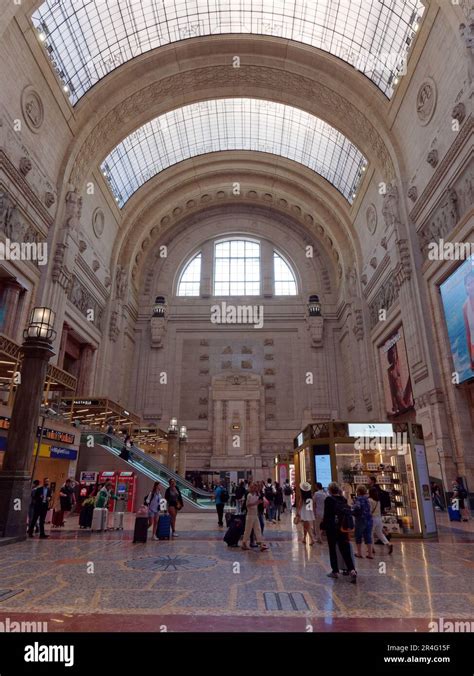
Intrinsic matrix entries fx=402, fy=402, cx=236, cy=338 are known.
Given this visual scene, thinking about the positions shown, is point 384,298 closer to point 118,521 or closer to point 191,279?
point 191,279

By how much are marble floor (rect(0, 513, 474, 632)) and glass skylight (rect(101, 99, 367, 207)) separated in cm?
2941

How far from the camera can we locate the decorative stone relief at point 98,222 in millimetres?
28688

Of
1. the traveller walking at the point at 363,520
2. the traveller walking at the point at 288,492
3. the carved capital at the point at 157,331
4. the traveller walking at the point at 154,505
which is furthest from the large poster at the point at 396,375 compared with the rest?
the carved capital at the point at 157,331

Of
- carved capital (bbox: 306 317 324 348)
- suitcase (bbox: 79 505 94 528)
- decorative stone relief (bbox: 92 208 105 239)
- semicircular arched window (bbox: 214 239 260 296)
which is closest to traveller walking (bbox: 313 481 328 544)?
suitcase (bbox: 79 505 94 528)

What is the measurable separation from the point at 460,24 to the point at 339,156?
16.6 meters

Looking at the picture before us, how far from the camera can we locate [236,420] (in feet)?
112

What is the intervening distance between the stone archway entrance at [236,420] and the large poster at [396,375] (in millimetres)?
11199

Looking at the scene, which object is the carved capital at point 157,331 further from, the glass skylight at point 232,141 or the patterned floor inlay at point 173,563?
the patterned floor inlay at point 173,563

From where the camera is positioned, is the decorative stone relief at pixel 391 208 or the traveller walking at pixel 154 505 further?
the decorative stone relief at pixel 391 208

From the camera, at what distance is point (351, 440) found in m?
11.5

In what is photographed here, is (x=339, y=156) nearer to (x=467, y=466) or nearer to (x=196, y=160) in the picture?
(x=196, y=160)

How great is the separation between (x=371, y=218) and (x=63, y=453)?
25.1 meters
